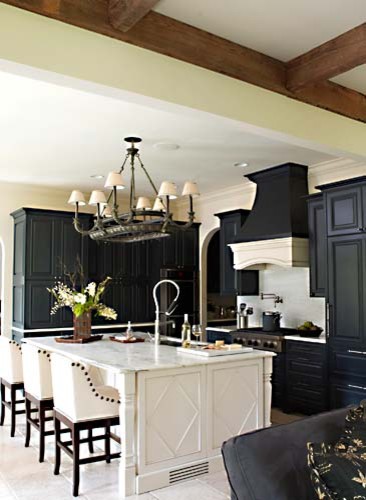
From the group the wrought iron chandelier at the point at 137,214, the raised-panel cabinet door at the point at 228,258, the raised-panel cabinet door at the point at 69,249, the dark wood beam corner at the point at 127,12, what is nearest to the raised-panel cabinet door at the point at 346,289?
the wrought iron chandelier at the point at 137,214

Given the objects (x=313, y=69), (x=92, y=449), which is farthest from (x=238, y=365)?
(x=313, y=69)

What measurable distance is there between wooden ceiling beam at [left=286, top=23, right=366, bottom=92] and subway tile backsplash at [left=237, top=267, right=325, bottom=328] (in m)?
3.37

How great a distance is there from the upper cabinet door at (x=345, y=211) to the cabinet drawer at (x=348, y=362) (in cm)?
121

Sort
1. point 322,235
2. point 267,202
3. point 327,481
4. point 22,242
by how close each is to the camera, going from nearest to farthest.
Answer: point 327,481, point 322,235, point 267,202, point 22,242

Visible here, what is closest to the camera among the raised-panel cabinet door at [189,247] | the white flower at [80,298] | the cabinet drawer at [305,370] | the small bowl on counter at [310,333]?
the white flower at [80,298]

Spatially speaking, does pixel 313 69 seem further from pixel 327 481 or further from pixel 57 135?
pixel 57 135

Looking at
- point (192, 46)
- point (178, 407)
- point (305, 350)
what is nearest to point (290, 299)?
point (305, 350)

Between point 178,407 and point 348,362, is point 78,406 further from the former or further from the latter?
point 348,362

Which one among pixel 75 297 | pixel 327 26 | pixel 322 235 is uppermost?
pixel 327 26

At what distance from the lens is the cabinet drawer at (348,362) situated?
4.64m

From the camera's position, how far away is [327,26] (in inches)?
107

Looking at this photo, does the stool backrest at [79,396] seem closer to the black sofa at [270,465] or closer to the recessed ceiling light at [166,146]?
the black sofa at [270,465]

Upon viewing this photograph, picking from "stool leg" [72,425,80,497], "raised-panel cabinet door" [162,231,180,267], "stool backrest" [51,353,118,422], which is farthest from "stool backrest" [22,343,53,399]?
"raised-panel cabinet door" [162,231,180,267]

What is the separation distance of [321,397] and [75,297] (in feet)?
9.28
